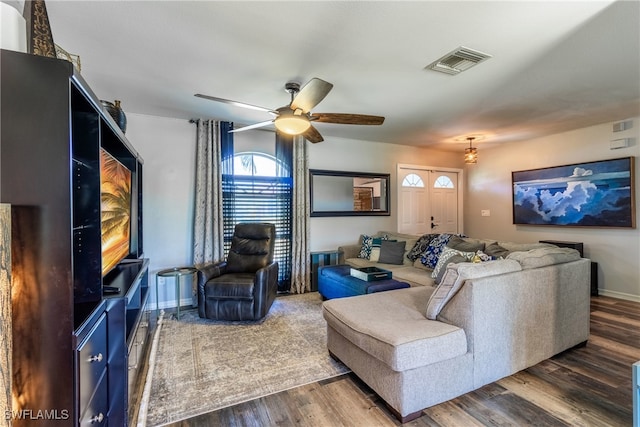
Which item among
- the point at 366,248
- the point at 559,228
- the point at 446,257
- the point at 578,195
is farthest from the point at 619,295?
the point at 366,248

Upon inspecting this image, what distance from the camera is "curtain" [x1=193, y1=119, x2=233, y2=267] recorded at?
3980mm

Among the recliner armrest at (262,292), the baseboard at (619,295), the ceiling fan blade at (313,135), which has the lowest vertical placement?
the baseboard at (619,295)

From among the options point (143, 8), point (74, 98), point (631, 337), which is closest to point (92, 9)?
point (143, 8)

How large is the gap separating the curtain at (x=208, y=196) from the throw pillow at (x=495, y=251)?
3338mm

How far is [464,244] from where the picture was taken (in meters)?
3.67

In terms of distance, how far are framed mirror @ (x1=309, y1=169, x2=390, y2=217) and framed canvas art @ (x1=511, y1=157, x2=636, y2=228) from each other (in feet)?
7.69

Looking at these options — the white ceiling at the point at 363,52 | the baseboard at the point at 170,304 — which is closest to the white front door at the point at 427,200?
the white ceiling at the point at 363,52

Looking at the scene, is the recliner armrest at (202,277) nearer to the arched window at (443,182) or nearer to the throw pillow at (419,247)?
the throw pillow at (419,247)

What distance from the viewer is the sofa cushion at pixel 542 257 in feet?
7.40

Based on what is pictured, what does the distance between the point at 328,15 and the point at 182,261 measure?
3.46 m

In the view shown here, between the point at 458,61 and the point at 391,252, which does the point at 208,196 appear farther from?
the point at 458,61

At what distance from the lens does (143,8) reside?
5.91ft

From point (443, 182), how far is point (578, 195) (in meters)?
2.24

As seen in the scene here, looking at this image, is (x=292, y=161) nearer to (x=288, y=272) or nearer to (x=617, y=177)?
(x=288, y=272)
